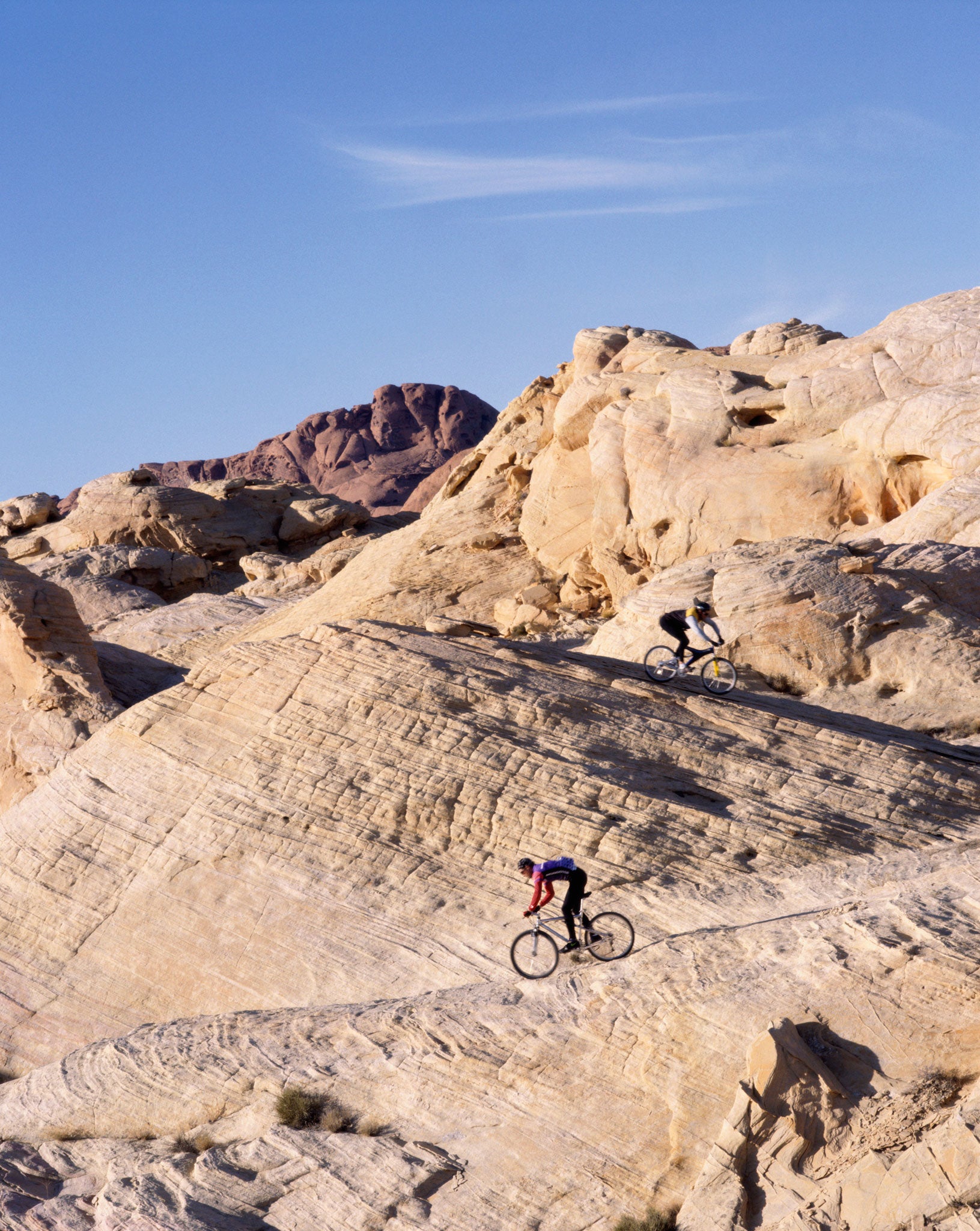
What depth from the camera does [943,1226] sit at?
1081 centimetres

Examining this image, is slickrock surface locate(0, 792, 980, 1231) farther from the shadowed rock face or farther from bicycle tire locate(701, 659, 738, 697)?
the shadowed rock face

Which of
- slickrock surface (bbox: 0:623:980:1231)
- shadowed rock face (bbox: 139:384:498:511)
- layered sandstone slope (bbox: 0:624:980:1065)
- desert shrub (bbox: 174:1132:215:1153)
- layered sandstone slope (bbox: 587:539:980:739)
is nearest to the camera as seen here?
slickrock surface (bbox: 0:623:980:1231)

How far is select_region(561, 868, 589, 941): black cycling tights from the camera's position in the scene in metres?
15.3

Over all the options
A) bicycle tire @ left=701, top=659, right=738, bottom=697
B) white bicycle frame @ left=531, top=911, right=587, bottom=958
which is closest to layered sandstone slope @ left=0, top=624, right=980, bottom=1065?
bicycle tire @ left=701, top=659, right=738, bottom=697

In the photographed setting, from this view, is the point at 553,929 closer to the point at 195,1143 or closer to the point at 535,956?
the point at 535,956

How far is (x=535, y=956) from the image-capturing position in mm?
15602

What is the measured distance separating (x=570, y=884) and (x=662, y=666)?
7271 mm

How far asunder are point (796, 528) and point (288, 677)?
1871 centimetres

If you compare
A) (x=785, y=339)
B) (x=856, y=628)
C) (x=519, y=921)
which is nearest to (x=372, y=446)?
(x=785, y=339)

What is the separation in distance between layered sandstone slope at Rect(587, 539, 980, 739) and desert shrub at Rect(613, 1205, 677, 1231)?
1333cm

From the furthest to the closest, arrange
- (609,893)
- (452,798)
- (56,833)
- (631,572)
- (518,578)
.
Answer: (518,578) < (631,572) < (56,833) < (452,798) < (609,893)

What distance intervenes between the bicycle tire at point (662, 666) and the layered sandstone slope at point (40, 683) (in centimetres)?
1336

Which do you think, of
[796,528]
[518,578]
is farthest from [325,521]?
[796,528]

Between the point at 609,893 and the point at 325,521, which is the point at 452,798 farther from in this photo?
the point at 325,521
